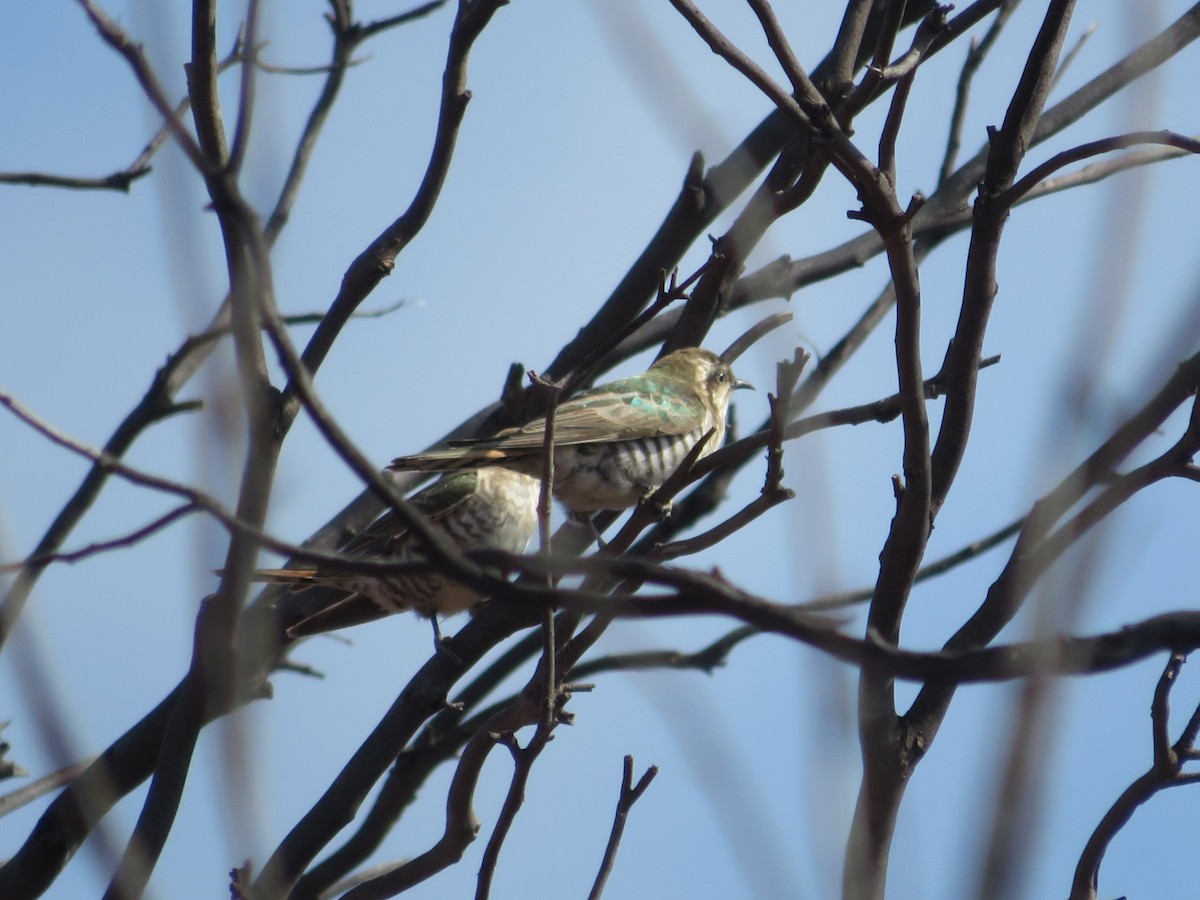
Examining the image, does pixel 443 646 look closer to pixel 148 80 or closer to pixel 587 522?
pixel 587 522

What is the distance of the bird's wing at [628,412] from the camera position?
7.37m

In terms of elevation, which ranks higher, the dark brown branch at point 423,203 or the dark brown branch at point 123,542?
the dark brown branch at point 423,203

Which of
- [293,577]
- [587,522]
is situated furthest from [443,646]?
[587,522]

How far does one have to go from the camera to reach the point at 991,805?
157 cm

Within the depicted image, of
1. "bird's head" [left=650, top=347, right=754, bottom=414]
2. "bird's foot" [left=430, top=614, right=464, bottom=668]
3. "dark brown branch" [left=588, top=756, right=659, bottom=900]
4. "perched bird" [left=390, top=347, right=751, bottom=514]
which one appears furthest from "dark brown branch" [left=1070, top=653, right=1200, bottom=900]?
"bird's head" [left=650, top=347, right=754, bottom=414]

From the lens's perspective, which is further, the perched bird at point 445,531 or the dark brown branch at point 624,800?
the perched bird at point 445,531

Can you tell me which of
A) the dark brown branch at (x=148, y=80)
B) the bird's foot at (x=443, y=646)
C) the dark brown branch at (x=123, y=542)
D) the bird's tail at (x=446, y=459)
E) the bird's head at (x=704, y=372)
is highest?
the bird's head at (x=704, y=372)

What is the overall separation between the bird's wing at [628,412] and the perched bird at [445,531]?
0.38 m

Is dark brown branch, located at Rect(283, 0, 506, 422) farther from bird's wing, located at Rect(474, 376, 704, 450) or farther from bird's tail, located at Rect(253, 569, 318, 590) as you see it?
bird's wing, located at Rect(474, 376, 704, 450)

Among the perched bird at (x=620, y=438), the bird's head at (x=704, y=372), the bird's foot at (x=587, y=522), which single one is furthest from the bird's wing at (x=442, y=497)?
the bird's head at (x=704, y=372)

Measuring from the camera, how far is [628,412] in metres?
7.68

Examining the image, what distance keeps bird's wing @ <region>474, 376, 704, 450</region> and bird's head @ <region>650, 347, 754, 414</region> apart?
8 cm

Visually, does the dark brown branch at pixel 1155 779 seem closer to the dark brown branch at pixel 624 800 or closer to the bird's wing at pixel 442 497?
the dark brown branch at pixel 624 800

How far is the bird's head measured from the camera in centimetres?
817
